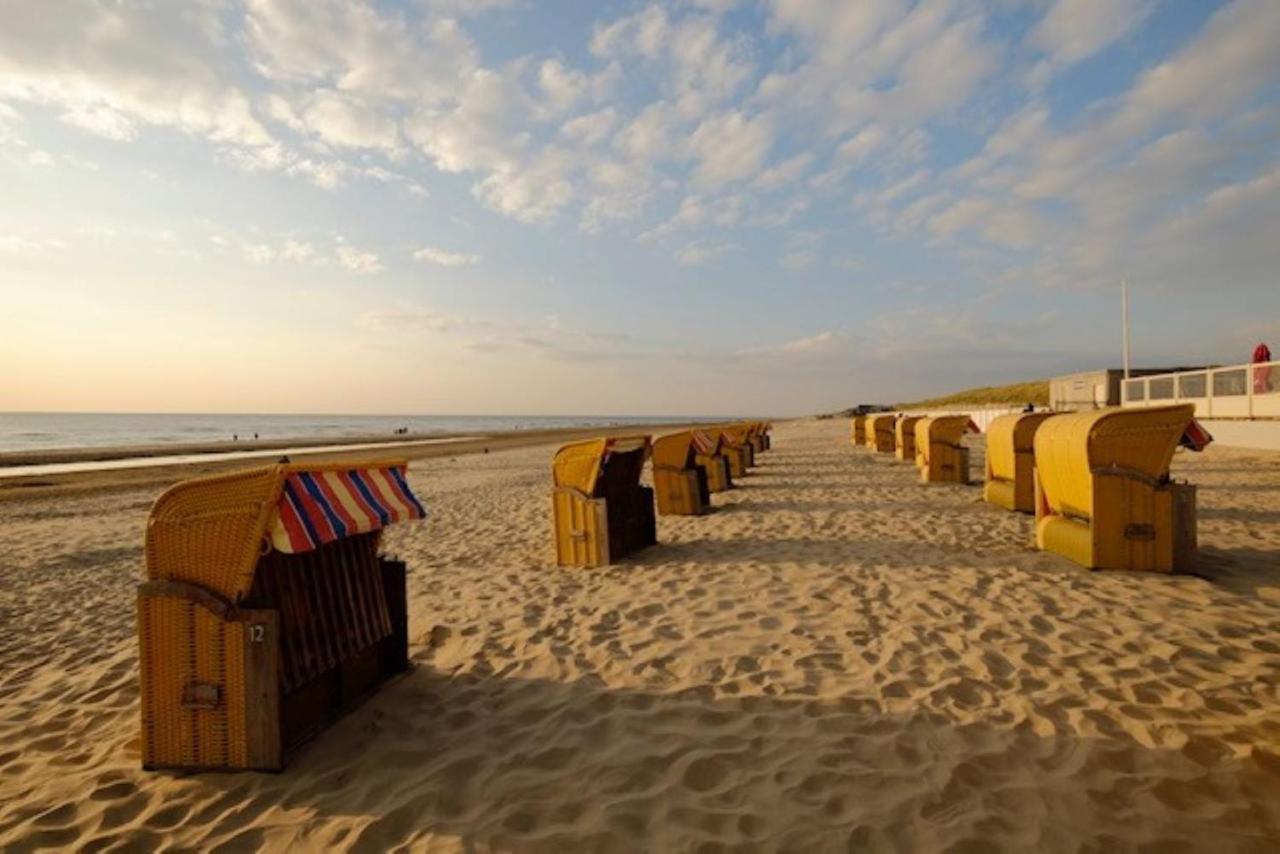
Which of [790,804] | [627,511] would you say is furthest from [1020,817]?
[627,511]

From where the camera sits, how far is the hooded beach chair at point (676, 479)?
1138 centimetres

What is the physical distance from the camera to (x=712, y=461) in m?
14.4

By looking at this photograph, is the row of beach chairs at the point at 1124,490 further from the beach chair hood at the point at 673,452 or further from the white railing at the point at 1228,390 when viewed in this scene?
the white railing at the point at 1228,390

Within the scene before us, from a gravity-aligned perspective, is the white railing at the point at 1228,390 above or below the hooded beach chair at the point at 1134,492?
above

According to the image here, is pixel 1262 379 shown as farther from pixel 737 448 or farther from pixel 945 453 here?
pixel 737 448

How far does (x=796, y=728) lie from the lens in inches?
149

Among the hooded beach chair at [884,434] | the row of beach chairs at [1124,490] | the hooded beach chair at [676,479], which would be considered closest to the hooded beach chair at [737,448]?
the hooded beach chair at [676,479]

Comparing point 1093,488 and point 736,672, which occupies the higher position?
point 1093,488

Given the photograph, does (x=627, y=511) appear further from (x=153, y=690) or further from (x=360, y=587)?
(x=153, y=690)

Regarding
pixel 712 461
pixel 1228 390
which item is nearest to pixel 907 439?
pixel 1228 390

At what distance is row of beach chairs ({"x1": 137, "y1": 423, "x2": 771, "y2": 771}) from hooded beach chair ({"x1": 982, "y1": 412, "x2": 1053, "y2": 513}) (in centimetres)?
910

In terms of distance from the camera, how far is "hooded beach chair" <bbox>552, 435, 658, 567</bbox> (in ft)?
25.5

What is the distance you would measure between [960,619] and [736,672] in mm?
2135

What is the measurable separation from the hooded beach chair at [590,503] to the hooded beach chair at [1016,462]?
607 cm
